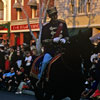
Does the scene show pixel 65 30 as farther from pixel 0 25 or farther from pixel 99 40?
pixel 0 25

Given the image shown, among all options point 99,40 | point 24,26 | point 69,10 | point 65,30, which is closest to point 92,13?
point 69,10

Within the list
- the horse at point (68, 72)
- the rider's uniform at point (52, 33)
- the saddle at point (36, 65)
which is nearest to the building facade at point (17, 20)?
the saddle at point (36, 65)

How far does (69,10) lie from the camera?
29984 mm

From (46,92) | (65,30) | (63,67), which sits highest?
(65,30)

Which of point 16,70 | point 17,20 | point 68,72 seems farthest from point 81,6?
point 68,72

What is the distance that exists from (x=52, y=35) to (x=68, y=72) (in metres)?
1.21

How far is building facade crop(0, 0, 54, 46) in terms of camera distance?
33.6 meters

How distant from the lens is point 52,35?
8.17 m

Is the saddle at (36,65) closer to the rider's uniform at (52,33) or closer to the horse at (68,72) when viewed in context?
the rider's uniform at (52,33)

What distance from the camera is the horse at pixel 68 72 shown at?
23.5ft

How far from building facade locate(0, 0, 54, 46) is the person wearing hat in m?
24.8

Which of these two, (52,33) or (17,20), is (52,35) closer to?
(52,33)

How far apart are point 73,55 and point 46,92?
1.36m

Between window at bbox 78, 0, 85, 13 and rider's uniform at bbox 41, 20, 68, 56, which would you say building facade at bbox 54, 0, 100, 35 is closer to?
window at bbox 78, 0, 85, 13
